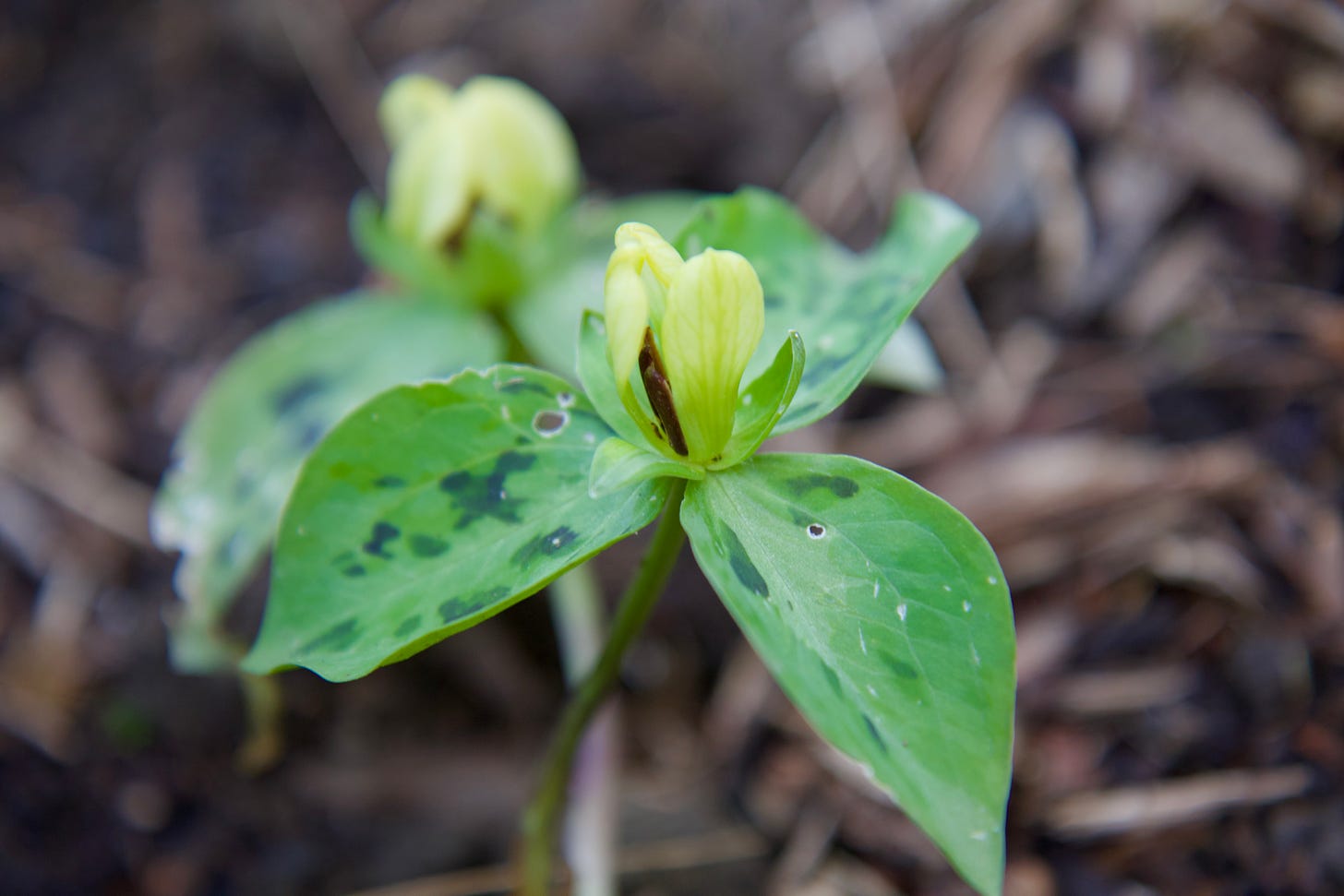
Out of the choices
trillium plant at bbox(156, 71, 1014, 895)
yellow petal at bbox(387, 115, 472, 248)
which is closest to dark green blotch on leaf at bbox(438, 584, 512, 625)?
trillium plant at bbox(156, 71, 1014, 895)

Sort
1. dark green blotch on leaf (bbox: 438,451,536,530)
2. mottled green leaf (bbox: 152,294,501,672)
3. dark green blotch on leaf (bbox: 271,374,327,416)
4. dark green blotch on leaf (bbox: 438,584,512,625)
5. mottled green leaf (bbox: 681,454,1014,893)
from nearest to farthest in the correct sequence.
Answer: mottled green leaf (bbox: 681,454,1014,893) → dark green blotch on leaf (bbox: 438,584,512,625) → dark green blotch on leaf (bbox: 438,451,536,530) → mottled green leaf (bbox: 152,294,501,672) → dark green blotch on leaf (bbox: 271,374,327,416)

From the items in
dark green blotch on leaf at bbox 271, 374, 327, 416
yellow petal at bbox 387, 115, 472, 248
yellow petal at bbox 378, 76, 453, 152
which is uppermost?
yellow petal at bbox 378, 76, 453, 152

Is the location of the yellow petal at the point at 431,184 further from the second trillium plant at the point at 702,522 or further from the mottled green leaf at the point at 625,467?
the mottled green leaf at the point at 625,467

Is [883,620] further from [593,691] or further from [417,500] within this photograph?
[417,500]

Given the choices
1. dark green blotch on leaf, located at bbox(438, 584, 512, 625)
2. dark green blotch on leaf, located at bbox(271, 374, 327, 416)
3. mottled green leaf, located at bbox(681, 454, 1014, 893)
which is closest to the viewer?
mottled green leaf, located at bbox(681, 454, 1014, 893)

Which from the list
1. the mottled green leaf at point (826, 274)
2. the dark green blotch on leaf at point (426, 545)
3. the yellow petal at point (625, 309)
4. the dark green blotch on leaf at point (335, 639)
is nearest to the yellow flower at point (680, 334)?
the yellow petal at point (625, 309)

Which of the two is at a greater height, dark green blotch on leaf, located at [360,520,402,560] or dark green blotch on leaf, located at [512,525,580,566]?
dark green blotch on leaf, located at [360,520,402,560]

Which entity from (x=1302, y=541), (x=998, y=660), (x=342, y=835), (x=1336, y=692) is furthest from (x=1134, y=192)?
(x=342, y=835)

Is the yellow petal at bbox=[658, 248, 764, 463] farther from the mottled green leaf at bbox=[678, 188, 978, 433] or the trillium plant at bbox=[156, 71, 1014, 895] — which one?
the mottled green leaf at bbox=[678, 188, 978, 433]
